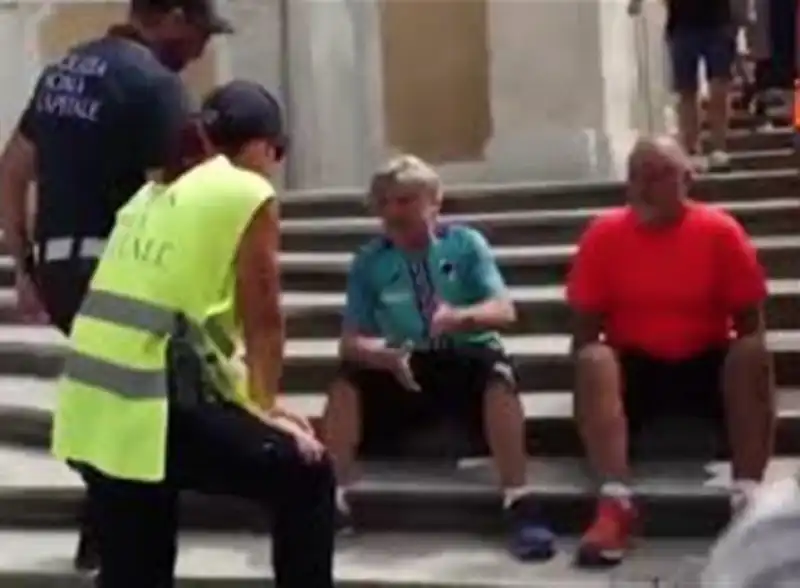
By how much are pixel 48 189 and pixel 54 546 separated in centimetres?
118

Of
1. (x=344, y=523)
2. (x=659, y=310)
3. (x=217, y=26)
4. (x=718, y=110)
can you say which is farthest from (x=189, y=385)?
(x=718, y=110)

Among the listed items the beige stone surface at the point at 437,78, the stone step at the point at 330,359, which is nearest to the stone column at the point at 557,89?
the beige stone surface at the point at 437,78

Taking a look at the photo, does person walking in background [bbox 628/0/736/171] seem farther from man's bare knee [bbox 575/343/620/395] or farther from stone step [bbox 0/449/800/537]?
man's bare knee [bbox 575/343/620/395]

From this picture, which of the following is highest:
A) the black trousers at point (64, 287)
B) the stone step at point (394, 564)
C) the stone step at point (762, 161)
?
the stone step at point (762, 161)

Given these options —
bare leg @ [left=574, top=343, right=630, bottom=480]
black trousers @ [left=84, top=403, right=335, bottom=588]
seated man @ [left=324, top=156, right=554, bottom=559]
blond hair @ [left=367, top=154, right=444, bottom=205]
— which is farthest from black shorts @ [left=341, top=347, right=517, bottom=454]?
black trousers @ [left=84, top=403, right=335, bottom=588]

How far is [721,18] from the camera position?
8.14 m

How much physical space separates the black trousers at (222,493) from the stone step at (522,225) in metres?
3.02

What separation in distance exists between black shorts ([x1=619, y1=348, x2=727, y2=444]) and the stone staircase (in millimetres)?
147

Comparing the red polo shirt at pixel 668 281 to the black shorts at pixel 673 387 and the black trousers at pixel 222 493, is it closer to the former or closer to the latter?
the black shorts at pixel 673 387

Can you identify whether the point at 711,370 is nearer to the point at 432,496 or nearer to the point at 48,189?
the point at 432,496

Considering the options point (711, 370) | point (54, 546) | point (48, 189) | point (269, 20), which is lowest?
point (54, 546)

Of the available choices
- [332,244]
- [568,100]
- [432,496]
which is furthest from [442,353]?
[568,100]

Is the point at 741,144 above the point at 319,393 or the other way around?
above

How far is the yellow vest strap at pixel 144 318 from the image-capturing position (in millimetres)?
3529
